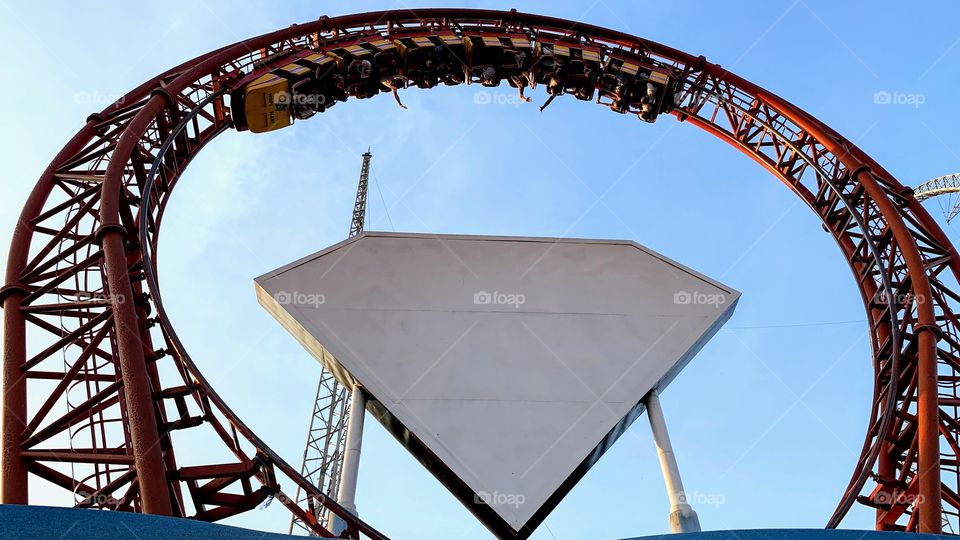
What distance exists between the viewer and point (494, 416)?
17.8m

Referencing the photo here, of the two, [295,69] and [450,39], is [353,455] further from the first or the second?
[450,39]

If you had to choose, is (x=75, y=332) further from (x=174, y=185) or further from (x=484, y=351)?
(x=484, y=351)

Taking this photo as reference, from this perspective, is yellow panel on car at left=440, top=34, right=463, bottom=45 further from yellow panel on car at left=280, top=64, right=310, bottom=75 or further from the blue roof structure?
the blue roof structure

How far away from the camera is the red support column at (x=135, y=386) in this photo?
12453 mm

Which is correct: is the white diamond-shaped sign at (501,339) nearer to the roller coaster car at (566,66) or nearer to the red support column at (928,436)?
the red support column at (928,436)

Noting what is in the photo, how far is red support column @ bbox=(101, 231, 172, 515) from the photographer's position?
490 inches

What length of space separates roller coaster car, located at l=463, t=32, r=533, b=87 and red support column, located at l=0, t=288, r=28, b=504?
12.6 meters

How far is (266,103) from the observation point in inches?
884

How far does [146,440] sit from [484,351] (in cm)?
737

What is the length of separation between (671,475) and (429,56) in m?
12.2

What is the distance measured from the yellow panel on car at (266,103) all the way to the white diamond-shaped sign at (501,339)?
4306mm

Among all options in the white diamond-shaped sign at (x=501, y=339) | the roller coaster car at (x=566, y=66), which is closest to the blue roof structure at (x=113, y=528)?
the white diamond-shaped sign at (x=501, y=339)

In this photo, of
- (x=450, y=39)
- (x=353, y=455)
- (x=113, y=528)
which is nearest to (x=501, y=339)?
(x=353, y=455)

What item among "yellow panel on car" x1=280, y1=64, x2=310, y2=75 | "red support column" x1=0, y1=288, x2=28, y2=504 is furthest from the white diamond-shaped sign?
"yellow panel on car" x1=280, y1=64, x2=310, y2=75
